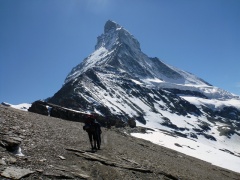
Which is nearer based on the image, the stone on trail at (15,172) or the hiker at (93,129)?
the stone on trail at (15,172)

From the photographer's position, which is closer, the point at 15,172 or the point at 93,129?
the point at 15,172

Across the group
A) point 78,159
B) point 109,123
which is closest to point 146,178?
point 78,159

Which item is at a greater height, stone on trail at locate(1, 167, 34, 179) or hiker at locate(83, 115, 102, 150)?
hiker at locate(83, 115, 102, 150)

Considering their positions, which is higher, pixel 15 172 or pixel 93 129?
pixel 93 129

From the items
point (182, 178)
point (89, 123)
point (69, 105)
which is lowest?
point (182, 178)

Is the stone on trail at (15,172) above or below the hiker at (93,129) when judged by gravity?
below

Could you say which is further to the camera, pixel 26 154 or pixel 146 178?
pixel 146 178

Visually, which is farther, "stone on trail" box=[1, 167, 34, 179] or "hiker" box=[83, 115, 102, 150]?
"hiker" box=[83, 115, 102, 150]

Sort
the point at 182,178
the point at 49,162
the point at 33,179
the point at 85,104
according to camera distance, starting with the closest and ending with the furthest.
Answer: the point at 33,179 < the point at 49,162 < the point at 182,178 < the point at 85,104

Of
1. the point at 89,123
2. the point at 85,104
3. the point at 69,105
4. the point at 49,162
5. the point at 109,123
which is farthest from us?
the point at 85,104

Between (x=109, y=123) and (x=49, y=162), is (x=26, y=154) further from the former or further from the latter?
(x=109, y=123)

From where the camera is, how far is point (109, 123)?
68875 mm

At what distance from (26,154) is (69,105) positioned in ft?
535

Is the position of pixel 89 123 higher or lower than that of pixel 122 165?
higher
